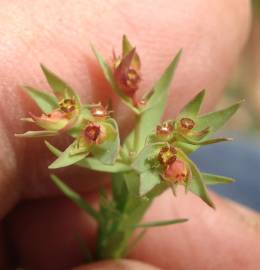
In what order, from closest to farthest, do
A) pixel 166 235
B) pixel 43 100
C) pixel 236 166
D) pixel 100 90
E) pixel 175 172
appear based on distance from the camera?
pixel 175 172 < pixel 43 100 < pixel 100 90 < pixel 166 235 < pixel 236 166

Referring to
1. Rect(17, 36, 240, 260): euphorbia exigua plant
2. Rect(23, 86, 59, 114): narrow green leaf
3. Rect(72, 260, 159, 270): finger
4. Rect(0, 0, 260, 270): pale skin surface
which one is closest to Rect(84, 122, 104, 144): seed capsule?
Rect(17, 36, 240, 260): euphorbia exigua plant

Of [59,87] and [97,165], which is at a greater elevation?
[59,87]

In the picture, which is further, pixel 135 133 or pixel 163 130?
pixel 135 133

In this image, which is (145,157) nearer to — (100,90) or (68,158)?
(68,158)

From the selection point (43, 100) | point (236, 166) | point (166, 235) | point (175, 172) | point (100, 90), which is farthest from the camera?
point (236, 166)

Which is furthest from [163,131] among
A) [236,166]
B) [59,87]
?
[236,166]

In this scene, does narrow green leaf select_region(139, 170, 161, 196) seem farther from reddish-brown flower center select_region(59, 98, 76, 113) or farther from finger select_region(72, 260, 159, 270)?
finger select_region(72, 260, 159, 270)

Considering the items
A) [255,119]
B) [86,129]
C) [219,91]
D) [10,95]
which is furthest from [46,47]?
[255,119]

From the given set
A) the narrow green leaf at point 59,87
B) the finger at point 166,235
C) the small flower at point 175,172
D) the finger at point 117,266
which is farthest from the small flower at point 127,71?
the finger at point 166,235

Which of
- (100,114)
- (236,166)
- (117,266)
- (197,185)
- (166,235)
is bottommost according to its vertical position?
(236,166)
